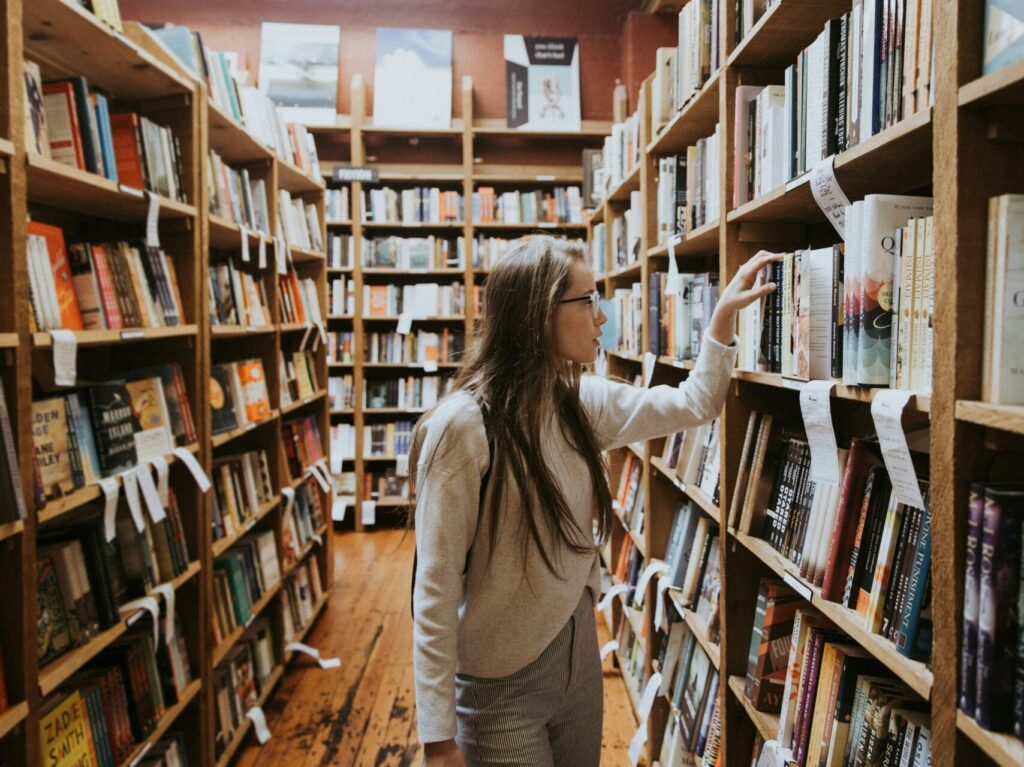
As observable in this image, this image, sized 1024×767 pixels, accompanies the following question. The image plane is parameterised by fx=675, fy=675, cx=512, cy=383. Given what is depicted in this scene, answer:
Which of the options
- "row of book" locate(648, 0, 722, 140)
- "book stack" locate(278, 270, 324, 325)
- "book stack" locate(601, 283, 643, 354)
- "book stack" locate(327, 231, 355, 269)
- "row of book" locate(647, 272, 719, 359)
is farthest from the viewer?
"book stack" locate(327, 231, 355, 269)

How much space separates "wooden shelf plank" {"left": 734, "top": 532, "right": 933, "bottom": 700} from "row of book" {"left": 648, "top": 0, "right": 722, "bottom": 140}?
1.12 meters

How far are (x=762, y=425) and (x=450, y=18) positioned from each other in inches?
207

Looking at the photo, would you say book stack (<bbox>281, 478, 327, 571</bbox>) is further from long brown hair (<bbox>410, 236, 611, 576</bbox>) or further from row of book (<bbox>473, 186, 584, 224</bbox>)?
row of book (<bbox>473, 186, 584, 224</bbox>)

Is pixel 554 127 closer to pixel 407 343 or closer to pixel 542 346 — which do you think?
pixel 407 343

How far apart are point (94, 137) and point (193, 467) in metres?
0.89

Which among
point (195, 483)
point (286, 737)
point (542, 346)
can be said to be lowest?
point (286, 737)

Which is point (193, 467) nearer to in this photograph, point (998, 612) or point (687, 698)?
point (687, 698)

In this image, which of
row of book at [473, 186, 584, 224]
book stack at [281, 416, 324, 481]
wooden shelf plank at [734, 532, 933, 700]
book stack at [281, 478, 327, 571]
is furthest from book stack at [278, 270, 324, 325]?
wooden shelf plank at [734, 532, 933, 700]

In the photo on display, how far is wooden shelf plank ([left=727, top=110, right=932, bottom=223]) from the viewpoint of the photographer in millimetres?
892

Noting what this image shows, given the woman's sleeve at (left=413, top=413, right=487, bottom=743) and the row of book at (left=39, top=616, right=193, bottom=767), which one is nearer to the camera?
the woman's sleeve at (left=413, top=413, right=487, bottom=743)

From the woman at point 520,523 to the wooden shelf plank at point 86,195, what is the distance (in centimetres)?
91

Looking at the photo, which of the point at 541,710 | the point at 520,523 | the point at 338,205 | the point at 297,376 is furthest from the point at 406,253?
the point at 541,710

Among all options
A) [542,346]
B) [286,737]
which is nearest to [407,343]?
[286,737]

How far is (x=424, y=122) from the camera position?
5332mm
